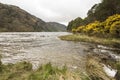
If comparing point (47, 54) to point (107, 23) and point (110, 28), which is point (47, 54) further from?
point (107, 23)

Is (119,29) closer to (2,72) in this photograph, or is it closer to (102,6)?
(102,6)

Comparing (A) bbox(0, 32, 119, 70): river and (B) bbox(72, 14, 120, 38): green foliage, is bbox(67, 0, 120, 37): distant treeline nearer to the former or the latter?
(B) bbox(72, 14, 120, 38): green foliage

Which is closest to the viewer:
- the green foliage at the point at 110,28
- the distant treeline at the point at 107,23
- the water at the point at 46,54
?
the water at the point at 46,54

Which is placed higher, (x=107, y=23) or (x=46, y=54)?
(x=107, y=23)

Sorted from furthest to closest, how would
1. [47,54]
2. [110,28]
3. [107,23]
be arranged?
[107,23] → [110,28] → [47,54]

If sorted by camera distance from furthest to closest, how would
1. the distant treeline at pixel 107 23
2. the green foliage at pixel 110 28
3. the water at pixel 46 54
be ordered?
1. the distant treeline at pixel 107 23
2. the green foliage at pixel 110 28
3. the water at pixel 46 54

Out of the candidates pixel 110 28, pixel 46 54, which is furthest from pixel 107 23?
pixel 46 54

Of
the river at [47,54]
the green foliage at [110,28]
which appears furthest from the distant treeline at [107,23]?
the river at [47,54]

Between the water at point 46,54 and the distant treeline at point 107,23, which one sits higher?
the distant treeline at point 107,23

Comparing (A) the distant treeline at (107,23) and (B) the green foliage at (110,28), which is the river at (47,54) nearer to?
(B) the green foliage at (110,28)

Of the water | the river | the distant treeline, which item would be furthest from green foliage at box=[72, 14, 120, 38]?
the water

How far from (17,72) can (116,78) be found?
5530mm

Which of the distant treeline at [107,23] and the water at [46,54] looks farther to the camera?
the distant treeline at [107,23]

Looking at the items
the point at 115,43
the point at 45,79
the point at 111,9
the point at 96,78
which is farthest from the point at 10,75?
the point at 111,9
